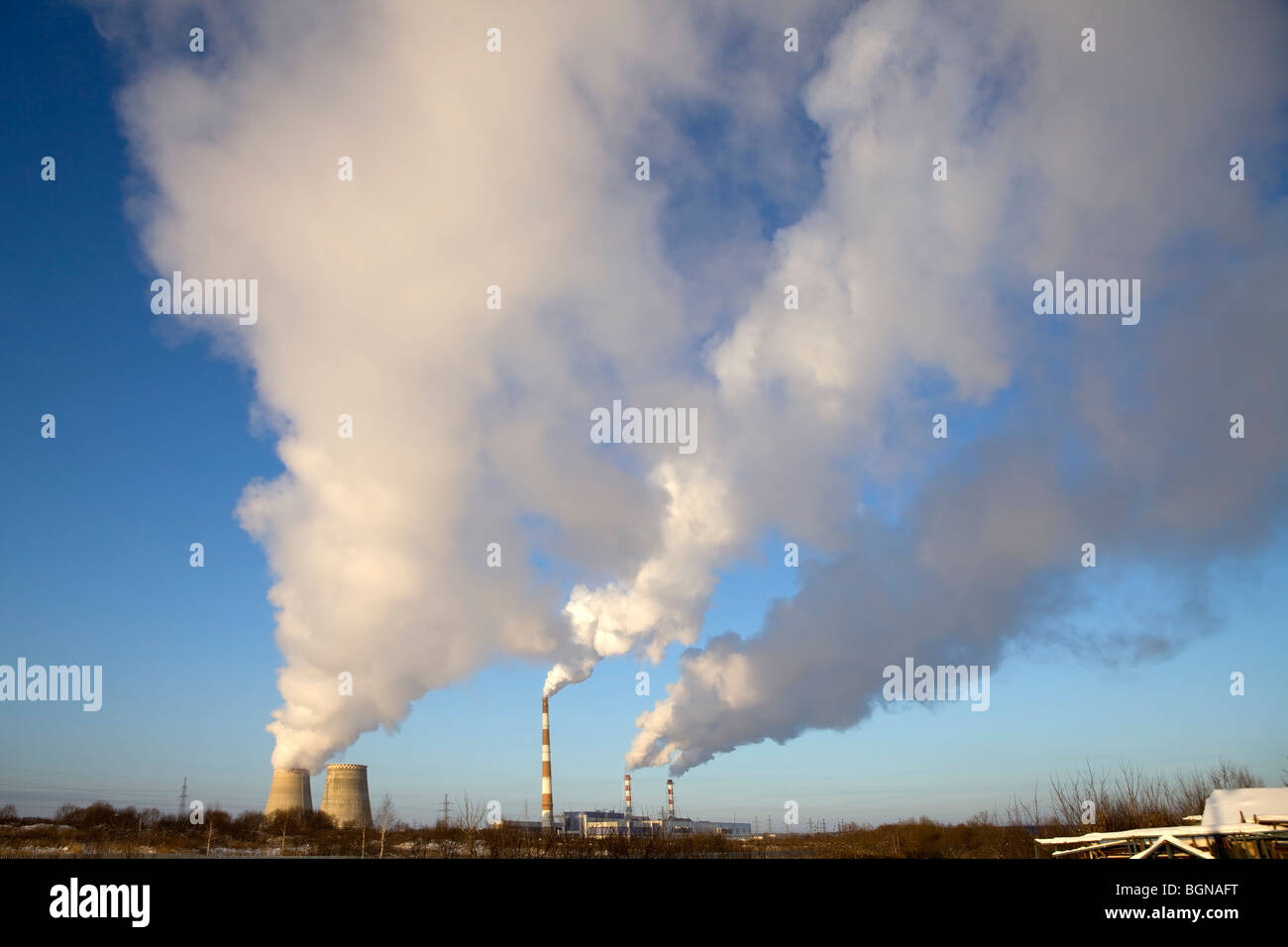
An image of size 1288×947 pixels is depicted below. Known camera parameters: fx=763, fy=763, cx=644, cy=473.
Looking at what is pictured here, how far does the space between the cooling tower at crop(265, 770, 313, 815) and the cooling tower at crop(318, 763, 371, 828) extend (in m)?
1.73

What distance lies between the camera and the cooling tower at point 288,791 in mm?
60938

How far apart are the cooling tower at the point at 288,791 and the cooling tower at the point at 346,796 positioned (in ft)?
5.68

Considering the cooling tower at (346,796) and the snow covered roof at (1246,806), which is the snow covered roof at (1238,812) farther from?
the cooling tower at (346,796)

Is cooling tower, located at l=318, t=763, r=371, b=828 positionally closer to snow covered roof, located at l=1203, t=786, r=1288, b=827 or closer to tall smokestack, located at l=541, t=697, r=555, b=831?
tall smokestack, located at l=541, t=697, r=555, b=831

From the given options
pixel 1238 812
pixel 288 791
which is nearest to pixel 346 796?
pixel 288 791

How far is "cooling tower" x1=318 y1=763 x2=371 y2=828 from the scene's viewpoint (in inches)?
2484

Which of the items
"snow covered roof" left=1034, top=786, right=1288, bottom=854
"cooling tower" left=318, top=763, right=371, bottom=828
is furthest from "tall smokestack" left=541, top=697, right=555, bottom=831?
"snow covered roof" left=1034, top=786, right=1288, bottom=854

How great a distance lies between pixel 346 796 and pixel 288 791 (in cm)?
469

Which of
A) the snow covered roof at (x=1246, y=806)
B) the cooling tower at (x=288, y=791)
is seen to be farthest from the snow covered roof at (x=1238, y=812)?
the cooling tower at (x=288, y=791)

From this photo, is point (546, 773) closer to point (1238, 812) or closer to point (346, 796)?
point (346, 796)
